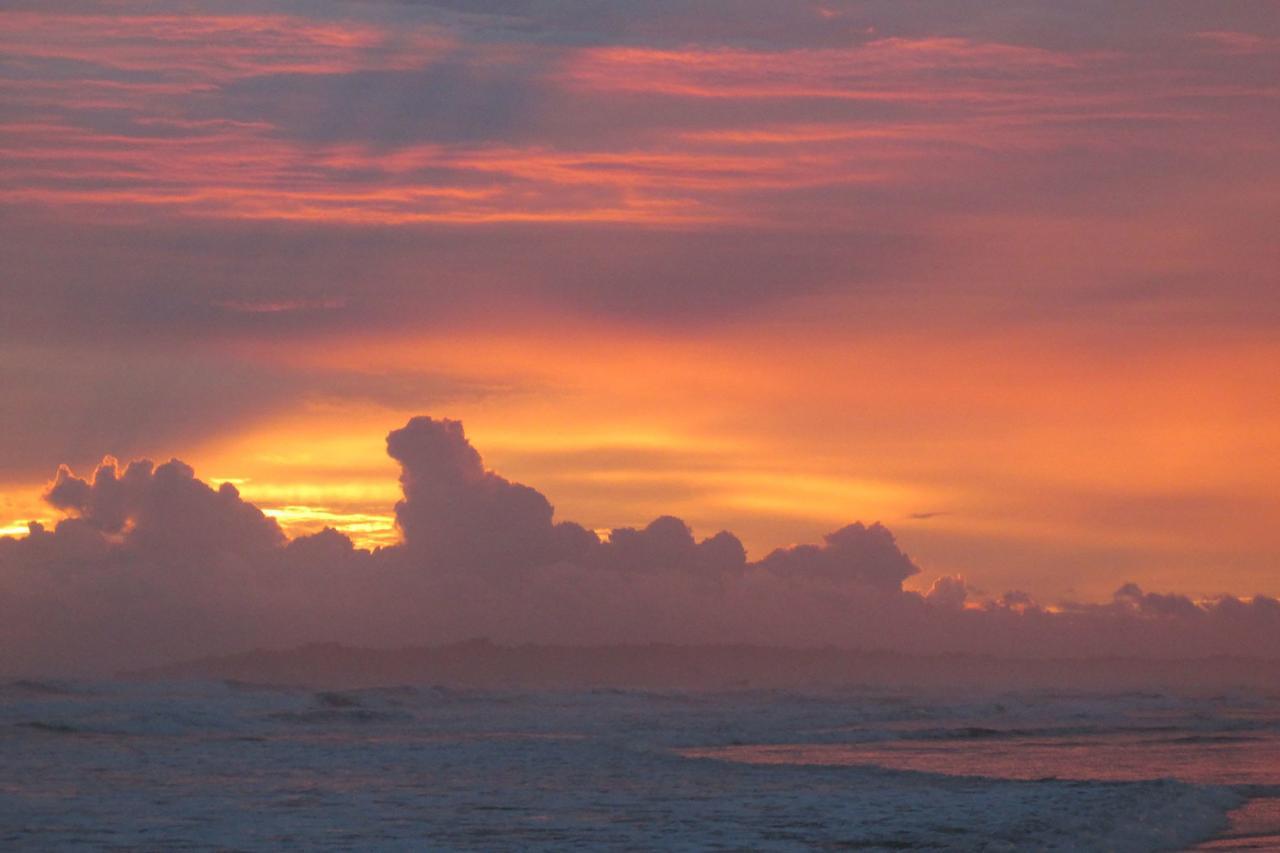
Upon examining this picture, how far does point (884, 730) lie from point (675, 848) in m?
28.3

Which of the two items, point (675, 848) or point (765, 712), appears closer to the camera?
point (675, 848)

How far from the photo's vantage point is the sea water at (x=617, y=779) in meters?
19.5

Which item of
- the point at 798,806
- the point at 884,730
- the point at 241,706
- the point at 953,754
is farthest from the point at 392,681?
the point at 798,806

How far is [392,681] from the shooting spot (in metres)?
119

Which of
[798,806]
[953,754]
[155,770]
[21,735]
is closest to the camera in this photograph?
[798,806]

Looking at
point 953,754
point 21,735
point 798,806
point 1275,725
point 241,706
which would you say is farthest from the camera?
point 241,706

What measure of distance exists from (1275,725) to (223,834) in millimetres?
40864

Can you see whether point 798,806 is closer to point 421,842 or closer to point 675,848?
point 675,848

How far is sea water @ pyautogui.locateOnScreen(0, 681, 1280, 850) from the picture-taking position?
19.5m

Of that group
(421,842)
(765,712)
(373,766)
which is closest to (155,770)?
(373,766)

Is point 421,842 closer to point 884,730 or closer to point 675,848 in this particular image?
point 675,848

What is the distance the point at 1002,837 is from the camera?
61.9 ft

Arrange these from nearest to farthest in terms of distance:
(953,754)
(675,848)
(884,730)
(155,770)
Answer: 1. (675,848)
2. (155,770)
3. (953,754)
4. (884,730)

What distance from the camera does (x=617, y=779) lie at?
88.6ft
